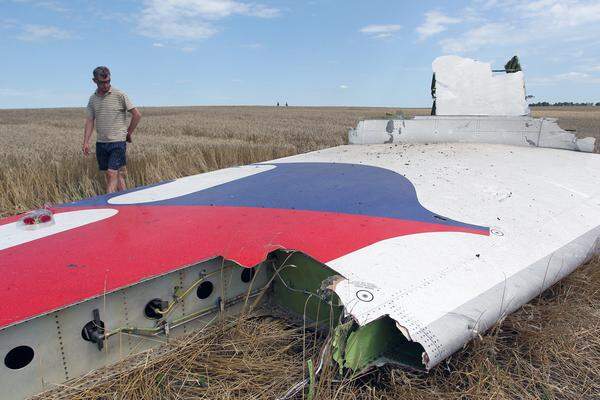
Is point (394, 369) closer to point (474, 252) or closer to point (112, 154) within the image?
point (474, 252)

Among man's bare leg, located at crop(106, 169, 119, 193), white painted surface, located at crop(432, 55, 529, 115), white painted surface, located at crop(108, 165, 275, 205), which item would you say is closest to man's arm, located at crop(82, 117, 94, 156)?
man's bare leg, located at crop(106, 169, 119, 193)

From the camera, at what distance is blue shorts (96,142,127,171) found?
608 centimetres

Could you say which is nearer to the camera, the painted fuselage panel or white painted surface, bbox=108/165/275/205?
the painted fuselage panel

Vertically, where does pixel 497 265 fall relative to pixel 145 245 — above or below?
below

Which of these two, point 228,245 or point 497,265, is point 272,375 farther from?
point 497,265

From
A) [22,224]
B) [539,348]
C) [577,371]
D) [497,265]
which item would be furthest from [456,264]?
[22,224]

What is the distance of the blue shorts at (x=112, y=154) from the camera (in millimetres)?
6082

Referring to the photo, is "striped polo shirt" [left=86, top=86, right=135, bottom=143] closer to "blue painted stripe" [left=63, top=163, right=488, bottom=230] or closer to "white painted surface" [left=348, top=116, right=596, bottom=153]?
"blue painted stripe" [left=63, top=163, right=488, bottom=230]

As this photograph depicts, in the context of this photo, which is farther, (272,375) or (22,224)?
(22,224)

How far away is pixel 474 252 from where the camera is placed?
2896 mm

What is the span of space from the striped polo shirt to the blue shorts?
78 millimetres

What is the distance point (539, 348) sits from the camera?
2920 millimetres

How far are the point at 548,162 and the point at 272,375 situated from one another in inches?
195

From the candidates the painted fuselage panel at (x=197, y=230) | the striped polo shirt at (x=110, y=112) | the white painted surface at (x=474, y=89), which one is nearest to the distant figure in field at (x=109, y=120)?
the striped polo shirt at (x=110, y=112)
